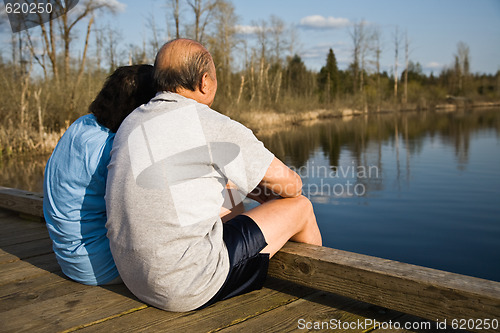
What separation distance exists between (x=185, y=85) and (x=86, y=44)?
18242mm

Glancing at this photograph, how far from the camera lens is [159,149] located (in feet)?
5.37

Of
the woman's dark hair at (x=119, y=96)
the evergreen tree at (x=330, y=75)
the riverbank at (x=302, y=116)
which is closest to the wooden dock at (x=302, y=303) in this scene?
the woman's dark hair at (x=119, y=96)

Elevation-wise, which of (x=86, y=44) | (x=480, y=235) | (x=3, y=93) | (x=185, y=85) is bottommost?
(x=480, y=235)

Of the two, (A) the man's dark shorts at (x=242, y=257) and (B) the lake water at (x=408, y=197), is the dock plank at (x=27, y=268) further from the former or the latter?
(B) the lake water at (x=408, y=197)

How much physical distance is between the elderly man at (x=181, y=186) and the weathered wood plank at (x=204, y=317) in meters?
0.05

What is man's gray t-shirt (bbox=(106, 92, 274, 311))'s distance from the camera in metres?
1.63

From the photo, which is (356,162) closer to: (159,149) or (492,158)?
(492,158)

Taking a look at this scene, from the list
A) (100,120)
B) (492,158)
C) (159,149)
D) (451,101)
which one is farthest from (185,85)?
(451,101)

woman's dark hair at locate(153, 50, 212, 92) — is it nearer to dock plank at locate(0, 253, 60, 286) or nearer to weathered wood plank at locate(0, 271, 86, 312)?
weathered wood plank at locate(0, 271, 86, 312)

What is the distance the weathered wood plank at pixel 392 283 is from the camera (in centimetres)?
153

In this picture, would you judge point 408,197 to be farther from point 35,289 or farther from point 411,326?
point 35,289

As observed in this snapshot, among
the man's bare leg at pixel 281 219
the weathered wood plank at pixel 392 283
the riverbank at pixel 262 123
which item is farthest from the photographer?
the riverbank at pixel 262 123

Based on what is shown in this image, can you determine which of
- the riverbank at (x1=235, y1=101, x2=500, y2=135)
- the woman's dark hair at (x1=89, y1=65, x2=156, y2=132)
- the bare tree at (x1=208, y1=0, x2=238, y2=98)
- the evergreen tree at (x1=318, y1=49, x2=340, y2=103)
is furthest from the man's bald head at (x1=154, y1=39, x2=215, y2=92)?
the evergreen tree at (x1=318, y1=49, x2=340, y2=103)

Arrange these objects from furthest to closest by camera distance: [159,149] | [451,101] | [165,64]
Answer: [451,101] < [165,64] < [159,149]
